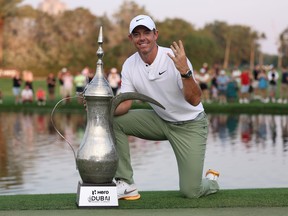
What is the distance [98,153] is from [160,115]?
972mm

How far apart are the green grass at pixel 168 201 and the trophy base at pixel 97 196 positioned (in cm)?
13

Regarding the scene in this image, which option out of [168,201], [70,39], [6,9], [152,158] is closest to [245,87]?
[152,158]

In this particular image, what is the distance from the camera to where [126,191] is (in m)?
7.61

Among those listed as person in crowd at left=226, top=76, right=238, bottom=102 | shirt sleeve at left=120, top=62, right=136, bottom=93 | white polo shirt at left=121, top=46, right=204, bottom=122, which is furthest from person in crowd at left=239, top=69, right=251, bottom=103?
shirt sleeve at left=120, top=62, right=136, bottom=93

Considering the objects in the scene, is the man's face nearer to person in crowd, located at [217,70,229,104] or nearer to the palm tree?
person in crowd, located at [217,70,229,104]

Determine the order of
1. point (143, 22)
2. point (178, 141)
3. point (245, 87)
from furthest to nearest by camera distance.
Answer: point (245, 87) → point (178, 141) → point (143, 22)

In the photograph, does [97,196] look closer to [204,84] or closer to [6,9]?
[204,84]

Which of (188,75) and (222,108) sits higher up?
(188,75)

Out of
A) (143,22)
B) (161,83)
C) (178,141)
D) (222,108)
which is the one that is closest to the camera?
(143,22)

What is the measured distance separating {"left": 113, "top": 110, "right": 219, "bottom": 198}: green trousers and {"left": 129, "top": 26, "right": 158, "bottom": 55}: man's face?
27.8 inches

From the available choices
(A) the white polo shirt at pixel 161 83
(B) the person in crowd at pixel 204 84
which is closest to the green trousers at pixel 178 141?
(A) the white polo shirt at pixel 161 83

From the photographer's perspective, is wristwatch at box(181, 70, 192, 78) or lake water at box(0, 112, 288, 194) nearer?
wristwatch at box(181, 70, 192, 78)

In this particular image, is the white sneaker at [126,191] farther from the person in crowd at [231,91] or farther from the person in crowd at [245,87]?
the person in crowd at [231,91]

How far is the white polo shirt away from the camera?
7535 millimetres
